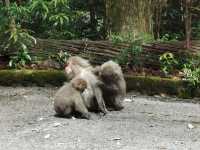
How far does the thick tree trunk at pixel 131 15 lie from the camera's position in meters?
12.9

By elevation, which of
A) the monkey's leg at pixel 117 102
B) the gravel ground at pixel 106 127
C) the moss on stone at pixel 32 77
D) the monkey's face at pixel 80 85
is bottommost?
the gravel ground at pixel 106 127

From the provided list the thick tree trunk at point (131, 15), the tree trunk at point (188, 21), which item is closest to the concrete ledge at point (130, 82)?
the tree trunk at point (188, 21)

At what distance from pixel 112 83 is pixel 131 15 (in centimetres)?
333

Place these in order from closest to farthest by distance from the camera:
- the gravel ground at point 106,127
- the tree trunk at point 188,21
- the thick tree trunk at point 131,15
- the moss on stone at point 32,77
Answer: the gravel ground at point 106,127, the moss on stone at point 32,77, the tree trunk at point 188,21, the thick tree trunk at point 131,15

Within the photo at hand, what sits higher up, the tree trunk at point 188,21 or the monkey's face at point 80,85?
the tree trunk at point 188,21

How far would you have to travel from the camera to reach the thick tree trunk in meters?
12.9

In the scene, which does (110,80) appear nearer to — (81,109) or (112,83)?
(112,83)

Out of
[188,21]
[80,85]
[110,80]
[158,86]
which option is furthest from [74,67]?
[188,21]

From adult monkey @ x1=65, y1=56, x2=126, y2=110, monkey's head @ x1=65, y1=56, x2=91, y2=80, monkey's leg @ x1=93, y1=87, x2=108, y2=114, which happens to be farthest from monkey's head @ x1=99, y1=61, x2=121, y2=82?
monkey's head @ x1=65, y1=56, x2=91, y2=80

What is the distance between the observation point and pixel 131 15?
12898mm

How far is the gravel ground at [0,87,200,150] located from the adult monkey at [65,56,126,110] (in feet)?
0.64

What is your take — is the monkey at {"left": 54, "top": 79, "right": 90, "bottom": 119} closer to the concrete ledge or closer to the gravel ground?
the gravel ground

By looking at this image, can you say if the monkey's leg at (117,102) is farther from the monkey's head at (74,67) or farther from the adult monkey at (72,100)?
the adult monkey at (72,100)

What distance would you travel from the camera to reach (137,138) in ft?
26.5
